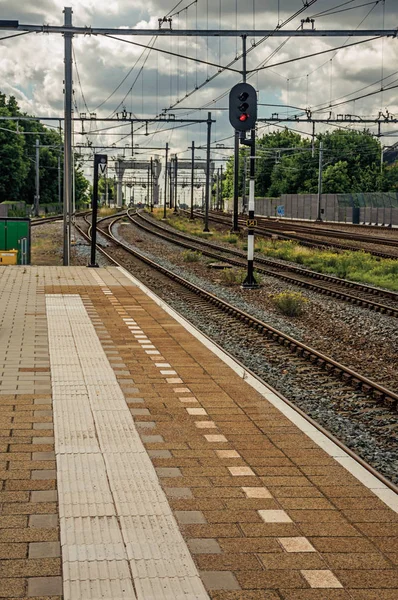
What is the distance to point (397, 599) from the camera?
4547mm

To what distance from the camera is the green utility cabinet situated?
28219mm

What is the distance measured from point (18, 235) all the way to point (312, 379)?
18.9 m

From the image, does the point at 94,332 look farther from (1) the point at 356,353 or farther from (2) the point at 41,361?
(1) the point at 356,353

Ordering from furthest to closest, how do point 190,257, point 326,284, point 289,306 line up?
point 190,257 < point 326,284 < point 289,306

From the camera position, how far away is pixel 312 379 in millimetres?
11320

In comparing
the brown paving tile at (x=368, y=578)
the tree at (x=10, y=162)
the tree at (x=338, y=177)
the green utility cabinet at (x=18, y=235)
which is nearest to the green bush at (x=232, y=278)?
the green utility cabinet at (x=18, y=235)

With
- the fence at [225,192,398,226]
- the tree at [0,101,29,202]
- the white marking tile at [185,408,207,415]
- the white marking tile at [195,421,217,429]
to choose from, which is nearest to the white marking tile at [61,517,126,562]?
the white marking tile at [195,421,217,429]

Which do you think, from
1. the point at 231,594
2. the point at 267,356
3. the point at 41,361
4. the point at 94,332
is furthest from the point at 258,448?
the point at 94,332

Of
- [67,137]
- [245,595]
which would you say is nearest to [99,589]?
[245,595]

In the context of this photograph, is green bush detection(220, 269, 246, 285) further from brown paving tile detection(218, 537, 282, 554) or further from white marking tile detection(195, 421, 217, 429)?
brown paving tile detection(218, 537, 282, 554)

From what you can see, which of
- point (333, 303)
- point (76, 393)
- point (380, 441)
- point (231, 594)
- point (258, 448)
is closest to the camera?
point (231, 594)

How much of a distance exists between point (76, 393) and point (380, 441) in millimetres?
3135

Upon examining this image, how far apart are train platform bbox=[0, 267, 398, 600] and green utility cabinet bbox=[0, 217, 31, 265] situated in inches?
696

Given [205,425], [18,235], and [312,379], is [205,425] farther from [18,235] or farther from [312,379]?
[18,235]
